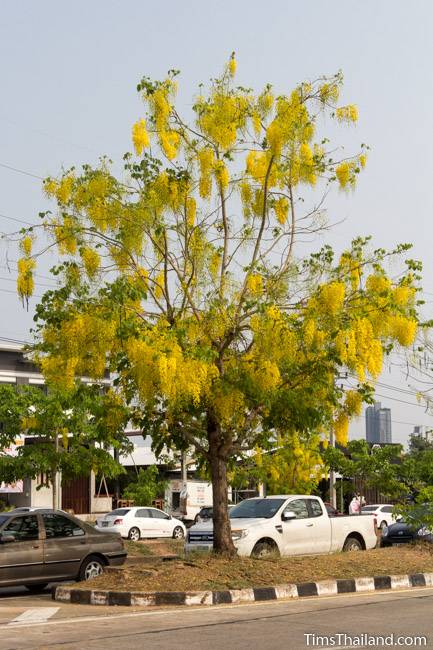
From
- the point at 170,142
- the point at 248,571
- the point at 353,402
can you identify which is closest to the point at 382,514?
the point at 353,402

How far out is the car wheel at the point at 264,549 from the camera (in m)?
19.5

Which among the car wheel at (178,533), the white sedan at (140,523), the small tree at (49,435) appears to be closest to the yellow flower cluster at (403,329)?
the small tree at (49,435)

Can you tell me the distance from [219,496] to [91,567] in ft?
8.05

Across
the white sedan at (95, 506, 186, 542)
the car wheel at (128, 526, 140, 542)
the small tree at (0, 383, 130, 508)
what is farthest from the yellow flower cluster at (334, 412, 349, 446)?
the car wheel at (128, 526, 140, 542)

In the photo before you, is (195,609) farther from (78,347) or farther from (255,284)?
(255,284)

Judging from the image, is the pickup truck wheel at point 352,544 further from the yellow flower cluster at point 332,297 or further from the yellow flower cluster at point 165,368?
the yellow flower cluster at point 165,368

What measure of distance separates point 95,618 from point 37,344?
19.1 feet

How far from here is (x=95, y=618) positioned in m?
12.5

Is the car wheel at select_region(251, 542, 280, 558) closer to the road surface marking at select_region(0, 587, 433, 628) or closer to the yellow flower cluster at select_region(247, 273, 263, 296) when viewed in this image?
the road surface marking at select_region(0, 587, 433, 628)

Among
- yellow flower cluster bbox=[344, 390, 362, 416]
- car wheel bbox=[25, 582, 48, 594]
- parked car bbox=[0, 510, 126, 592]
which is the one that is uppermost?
yellow flower cluster bbox=[344, 390, 362, 416]

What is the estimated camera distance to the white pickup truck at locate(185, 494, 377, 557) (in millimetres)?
19781

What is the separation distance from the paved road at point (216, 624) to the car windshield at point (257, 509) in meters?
5.93

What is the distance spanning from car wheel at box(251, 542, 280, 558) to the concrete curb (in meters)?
3.42

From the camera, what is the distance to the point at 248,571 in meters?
15.9
